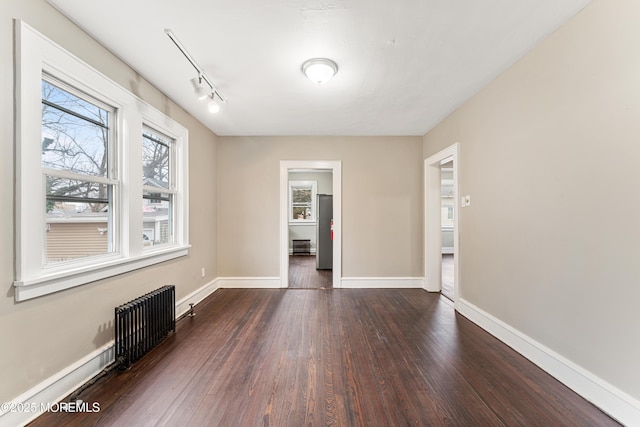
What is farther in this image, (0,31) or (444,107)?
(444,107)

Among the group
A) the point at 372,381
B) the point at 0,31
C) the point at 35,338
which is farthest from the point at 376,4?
the point at 35,338

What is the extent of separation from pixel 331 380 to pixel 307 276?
3272 mm

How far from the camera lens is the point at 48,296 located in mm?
1610

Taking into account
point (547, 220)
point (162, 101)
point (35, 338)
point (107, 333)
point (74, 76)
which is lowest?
point (107, 333)

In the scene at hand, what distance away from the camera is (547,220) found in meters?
1.99

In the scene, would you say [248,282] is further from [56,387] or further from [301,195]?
[301,195]

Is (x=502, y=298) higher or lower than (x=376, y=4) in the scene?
lower

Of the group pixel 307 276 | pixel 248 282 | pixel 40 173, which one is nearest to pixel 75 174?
pixel 40 173

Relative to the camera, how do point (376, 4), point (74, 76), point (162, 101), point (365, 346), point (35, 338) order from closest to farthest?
1. point (35, 338)
2. point (376, 4)
3. point (74, 76)
4. point (365, 346)
5. point (162, 101)

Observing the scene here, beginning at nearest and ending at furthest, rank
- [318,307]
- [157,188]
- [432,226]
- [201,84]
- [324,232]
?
1. [201,84]
2. [157,188]
3. [318,307]
4. [432,226]
5. [324,232]

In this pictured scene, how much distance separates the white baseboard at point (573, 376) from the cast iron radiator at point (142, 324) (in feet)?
10.9

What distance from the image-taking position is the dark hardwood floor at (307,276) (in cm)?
447

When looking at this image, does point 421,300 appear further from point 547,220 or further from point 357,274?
point 547,220

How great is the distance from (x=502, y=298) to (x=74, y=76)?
4045mm
